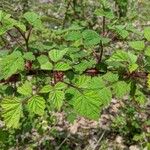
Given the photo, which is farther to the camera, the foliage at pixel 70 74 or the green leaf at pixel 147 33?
the green leaf at pixel 147 33

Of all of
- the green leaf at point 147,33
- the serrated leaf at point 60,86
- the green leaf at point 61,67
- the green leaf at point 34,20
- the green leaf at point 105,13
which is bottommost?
the serrated leaf at point 60,86

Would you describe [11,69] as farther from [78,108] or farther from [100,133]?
[100,133]

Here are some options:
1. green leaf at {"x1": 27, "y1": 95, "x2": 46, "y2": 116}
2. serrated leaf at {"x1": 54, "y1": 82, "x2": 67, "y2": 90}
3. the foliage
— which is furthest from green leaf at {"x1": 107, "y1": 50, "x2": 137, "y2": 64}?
green leaf at {"x1": 27, "y1": 95, "x2": 46, "y2": 116}

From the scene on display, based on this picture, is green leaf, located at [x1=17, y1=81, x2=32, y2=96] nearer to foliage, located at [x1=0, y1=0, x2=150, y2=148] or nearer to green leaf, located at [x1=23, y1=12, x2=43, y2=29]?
foliage, located at [x1=0, y1=0, x2=150, y2=148]

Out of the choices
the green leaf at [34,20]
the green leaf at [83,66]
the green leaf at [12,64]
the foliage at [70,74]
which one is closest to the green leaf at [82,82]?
the foliage at [70,74]

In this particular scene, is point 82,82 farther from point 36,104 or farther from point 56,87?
point 36,104

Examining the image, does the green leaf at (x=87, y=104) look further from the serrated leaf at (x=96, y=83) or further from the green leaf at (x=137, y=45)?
the green leaf at (x=137, y=45)

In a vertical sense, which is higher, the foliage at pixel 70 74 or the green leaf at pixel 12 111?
the foliage at pixel 70 74
